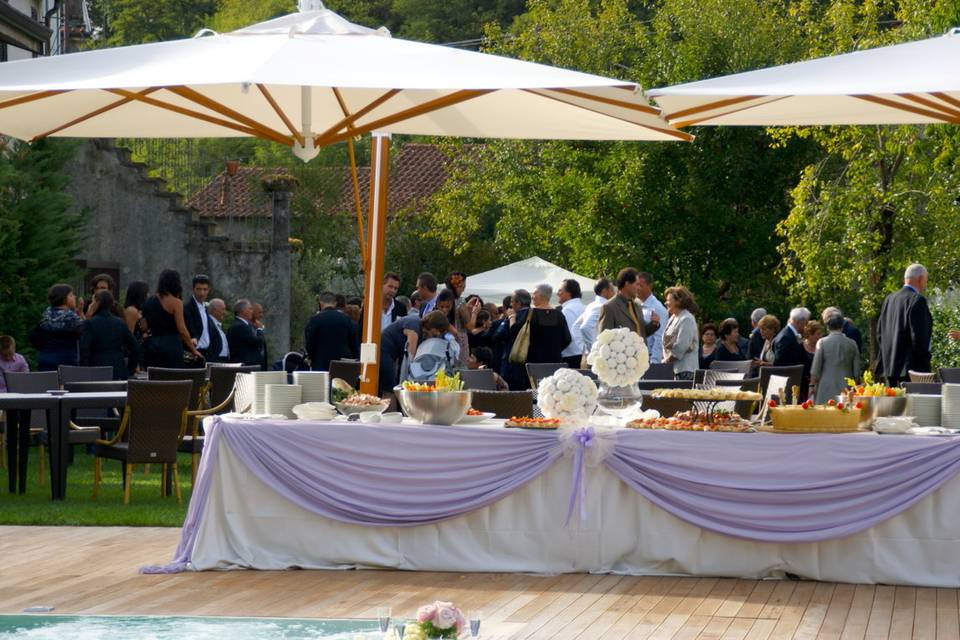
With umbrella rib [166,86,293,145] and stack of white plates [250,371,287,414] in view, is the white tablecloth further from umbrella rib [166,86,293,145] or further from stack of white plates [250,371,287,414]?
umbrella rib [166,86,293,145]

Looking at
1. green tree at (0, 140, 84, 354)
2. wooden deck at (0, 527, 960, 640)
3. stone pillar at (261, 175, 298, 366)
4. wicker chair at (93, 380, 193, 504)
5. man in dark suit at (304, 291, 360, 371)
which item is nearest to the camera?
wooden deck at (0, 527, 960, 640)

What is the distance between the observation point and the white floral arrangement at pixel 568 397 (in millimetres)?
8266

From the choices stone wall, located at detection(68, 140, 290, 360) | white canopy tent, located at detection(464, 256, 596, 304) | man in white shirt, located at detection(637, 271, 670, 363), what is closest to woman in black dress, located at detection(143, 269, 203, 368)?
man in white shirt, located at detection(637, 271, 670, 363)

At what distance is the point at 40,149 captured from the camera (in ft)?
67.4

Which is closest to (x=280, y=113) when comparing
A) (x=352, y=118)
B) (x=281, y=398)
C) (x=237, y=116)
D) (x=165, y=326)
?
(x=237, y=116)

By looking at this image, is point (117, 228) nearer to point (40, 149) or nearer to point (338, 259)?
point (40, 149)

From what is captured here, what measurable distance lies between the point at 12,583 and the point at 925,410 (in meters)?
4.98

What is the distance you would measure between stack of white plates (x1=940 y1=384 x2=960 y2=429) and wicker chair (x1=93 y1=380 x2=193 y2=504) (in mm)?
5537

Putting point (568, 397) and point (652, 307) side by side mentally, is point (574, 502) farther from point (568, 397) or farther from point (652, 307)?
point (652, 307)

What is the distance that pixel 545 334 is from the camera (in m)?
13.2

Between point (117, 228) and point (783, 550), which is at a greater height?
point (117, 228)

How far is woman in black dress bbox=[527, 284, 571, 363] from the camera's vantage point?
1323 centimetres

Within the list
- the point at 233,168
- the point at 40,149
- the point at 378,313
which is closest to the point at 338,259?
the point at 233,168

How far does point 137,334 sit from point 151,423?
5521 mm
